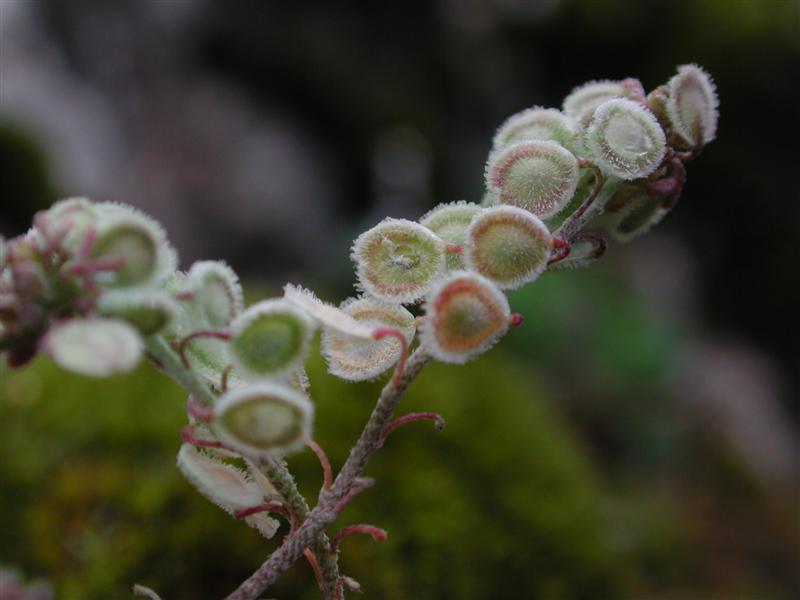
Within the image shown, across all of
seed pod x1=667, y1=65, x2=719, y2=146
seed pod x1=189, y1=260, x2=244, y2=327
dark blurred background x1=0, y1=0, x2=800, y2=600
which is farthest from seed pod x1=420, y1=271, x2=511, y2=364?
dark blurred background x1=0, y1=0, x2=800, y2=600

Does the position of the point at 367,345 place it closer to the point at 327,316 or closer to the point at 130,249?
the point at 327,316

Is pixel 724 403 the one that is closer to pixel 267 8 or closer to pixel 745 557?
pixel 745 557

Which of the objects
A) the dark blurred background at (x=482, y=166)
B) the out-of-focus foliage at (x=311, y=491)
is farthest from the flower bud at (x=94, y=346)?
the dark blurred background at (x=482, y=166)

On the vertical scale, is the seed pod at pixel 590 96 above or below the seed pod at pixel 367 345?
above

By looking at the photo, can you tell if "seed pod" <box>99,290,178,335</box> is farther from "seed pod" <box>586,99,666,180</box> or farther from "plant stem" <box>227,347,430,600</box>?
"seed pod" <box>586,99,666,180</box>

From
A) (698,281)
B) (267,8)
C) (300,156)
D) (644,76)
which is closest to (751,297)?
(698,281)

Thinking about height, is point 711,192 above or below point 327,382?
above

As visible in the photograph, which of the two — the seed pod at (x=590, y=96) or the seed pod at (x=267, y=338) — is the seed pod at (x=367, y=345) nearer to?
the seed pod at (x=267, y=338)
